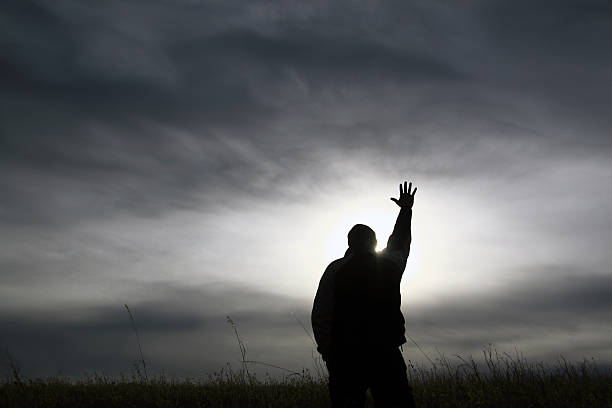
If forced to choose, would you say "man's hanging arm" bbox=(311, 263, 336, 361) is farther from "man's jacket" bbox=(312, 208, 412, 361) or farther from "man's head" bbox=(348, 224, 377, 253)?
"man's head" bbox=(348, 224, 377, 253)

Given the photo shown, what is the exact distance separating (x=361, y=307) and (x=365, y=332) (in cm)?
30

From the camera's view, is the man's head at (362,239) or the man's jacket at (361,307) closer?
the man's jacket at (361,307)

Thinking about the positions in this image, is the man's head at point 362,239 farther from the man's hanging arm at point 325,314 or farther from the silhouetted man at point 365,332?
the man's hanging arm at point 325,314

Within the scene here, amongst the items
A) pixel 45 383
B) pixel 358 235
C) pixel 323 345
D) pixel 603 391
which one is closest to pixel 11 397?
pixel 45 383

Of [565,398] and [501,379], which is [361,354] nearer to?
[565,398]

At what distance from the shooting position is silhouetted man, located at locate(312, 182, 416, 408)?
6.46 m

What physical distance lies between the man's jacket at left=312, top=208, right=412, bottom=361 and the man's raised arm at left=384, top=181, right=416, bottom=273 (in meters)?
0.25

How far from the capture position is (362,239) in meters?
6.61

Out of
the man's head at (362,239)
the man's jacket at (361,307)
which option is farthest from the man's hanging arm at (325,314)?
the man's head at (362,239)

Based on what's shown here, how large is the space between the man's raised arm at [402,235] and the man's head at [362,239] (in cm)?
32

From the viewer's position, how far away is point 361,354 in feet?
21.2

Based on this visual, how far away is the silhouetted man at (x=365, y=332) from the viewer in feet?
21.2

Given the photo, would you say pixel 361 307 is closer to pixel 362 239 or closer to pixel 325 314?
pixel 325 314

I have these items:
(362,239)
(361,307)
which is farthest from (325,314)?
(362,239)
